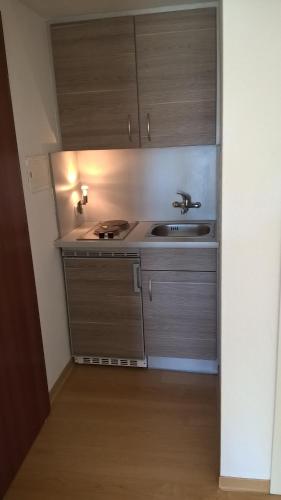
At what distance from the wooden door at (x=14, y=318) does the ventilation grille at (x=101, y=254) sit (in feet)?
→ 1.66

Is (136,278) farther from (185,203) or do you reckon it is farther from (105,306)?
(185,203)

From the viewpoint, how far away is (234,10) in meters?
1.43

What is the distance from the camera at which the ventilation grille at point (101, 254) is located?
8.84ft

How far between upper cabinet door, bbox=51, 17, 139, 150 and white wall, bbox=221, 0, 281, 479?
1238 millimetres

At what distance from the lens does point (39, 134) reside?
97.4 inches

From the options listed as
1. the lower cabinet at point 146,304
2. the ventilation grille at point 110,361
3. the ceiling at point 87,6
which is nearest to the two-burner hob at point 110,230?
the lower cabinet at point 146,304

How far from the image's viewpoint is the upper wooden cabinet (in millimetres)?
2480

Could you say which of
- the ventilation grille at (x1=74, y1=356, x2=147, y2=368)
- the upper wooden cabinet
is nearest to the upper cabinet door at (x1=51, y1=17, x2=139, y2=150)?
the upper wooden cabinet

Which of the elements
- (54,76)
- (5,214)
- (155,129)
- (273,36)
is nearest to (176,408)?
(5,214)

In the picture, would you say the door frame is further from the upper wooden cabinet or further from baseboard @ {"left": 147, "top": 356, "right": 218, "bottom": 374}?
the upper wooden cabinet

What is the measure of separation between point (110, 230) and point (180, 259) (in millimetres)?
524

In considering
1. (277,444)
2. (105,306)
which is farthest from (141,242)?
(277,444)

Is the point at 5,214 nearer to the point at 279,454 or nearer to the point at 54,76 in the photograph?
the point at 54,76

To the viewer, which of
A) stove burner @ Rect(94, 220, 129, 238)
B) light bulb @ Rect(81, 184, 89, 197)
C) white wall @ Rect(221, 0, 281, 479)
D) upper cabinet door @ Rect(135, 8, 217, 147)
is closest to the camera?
white wall @ Rect(221, 0, 281, 479)
